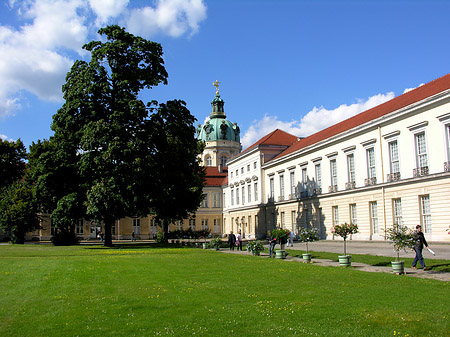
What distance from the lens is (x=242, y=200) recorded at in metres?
73.5

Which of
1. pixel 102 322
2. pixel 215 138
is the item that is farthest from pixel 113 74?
pixel 215 138

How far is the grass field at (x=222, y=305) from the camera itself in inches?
309

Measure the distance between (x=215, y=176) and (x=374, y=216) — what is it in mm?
56491

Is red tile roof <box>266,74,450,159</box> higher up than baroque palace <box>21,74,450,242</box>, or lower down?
higher up

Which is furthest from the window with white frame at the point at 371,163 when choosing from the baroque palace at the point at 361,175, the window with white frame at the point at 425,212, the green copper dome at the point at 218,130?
the green copper dome at the point at 218,130

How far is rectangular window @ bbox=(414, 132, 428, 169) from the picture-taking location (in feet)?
111

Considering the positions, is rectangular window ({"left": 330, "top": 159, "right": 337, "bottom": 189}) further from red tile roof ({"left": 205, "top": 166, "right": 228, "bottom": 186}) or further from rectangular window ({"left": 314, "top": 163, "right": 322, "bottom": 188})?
red tile roof ({"left": 205, "top": 166, "right": 228, "bottom": 186})

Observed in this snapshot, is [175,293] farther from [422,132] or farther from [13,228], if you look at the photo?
A: [13,228]

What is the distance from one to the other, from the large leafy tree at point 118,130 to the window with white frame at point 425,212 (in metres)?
19.2

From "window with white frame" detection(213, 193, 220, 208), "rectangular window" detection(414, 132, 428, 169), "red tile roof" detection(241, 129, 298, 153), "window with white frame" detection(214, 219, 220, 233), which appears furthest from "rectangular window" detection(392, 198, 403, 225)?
"window with white frame" detection(213, 193, 220, 208)

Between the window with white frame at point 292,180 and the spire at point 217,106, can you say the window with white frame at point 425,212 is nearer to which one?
the window with white frame at point 292,180

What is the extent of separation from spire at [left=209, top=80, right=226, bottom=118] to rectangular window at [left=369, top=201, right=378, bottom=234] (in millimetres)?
73616

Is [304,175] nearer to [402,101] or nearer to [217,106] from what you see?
[402,101]

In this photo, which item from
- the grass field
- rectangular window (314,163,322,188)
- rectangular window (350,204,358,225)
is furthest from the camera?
rectangular window (314,163,322,188)
